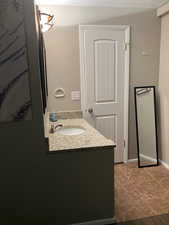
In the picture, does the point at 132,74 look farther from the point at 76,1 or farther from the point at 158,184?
the point at 158,184

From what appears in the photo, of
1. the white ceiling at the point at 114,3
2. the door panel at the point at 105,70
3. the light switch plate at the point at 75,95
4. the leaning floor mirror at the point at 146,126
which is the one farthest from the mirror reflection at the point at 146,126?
the white ceiling at the point at 114,3

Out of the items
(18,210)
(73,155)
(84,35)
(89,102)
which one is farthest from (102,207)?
(84,35)

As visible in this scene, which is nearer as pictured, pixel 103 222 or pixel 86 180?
pixel 86 180

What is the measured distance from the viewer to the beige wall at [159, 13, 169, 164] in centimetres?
271

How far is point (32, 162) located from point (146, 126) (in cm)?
203

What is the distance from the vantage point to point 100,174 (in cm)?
167

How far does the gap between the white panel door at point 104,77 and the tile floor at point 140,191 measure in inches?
24.0

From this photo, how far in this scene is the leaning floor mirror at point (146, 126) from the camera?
291 cm

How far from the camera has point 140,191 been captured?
2.35 meters

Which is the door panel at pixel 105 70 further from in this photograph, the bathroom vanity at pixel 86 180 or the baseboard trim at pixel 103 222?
the baseboard trim at pixel 103 222

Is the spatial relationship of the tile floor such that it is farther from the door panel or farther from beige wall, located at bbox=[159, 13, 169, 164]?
the door panel

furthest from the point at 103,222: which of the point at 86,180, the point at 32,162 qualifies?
the point at 32,162

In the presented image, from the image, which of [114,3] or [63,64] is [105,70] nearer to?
[63,64]

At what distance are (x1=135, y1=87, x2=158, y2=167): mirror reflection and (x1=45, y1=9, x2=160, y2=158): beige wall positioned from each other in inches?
3.8
